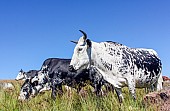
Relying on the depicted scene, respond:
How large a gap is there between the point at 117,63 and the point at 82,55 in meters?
1.09

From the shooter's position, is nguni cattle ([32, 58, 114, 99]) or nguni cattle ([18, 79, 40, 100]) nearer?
nguni cattle ([32, 58, 114, 99])

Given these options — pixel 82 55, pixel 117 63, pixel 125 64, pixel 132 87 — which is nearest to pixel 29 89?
pixel 82 55

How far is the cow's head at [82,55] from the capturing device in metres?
8.97

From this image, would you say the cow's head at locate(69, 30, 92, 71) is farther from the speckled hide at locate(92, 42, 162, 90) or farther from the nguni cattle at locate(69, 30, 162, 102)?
the speckled hide at locate(92, 42, 162, 90)

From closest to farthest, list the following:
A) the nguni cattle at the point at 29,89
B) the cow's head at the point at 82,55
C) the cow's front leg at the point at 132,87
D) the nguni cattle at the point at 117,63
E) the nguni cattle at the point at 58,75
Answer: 1. the cow's front leg at the point at 132,87
2. the nguni cattle at the point at 117,63
3. the cow's head at the point at 82,55
4. the nguni cattle at the point at 58,75
5. the nguni cattle at the point at 29,89

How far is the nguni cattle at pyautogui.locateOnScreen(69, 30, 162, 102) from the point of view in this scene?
27.7 feet

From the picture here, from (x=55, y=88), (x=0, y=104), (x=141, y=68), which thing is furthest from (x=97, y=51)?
(x=55, y=88)

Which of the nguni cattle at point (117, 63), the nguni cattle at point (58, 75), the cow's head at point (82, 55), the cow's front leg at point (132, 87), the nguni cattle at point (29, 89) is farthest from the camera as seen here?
the nguni cattle at point (29, 89)

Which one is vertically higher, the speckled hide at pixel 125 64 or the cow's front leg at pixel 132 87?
the speckled hide at pixel 125 64

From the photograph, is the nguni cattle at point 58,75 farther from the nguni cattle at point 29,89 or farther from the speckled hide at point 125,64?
the speckled hide at point 125,64

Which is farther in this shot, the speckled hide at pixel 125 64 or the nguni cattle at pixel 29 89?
the nguni cattle at pixel 29 89

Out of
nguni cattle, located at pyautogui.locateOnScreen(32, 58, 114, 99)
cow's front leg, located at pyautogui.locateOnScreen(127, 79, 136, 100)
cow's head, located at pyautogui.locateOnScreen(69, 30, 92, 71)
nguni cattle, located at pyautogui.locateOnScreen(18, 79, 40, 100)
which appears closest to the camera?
cow's front leg, located at pyautogui.locateOnScreen(127, 79, 136, 100)

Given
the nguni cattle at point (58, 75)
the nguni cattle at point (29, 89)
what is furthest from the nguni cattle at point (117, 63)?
the nguni cattle at point (29, 89)

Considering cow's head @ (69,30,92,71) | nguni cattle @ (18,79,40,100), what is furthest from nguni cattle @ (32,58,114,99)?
cow's head @ (69,30,92,71)
